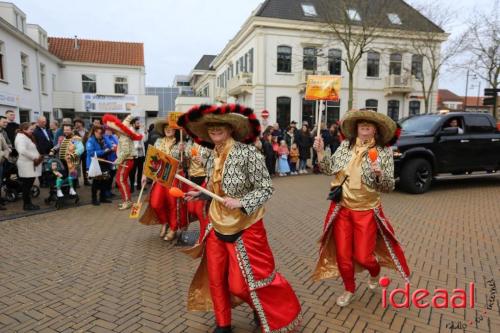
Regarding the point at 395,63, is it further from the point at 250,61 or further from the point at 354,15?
the point at 250,61

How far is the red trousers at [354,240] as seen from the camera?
11.3ft

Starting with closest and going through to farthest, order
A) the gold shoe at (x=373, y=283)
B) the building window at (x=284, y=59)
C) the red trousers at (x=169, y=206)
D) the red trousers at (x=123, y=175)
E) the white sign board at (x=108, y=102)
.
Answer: the gold shoe at (x=373, y=283)
the red trousers at (x=169, y=206)
the red trousers at (x=123, y=175)
the white sign board at (x=108, y=102)
the building window at (x=284, y=59)

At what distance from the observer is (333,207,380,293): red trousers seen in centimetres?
344

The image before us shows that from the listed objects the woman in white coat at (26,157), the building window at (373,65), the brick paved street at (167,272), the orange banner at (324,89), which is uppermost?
the building window at (373,65)

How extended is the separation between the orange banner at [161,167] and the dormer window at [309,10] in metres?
26.9

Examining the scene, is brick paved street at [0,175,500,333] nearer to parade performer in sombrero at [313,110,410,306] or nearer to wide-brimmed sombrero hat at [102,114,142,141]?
parade performer in sombrero at [313,110,410,306]

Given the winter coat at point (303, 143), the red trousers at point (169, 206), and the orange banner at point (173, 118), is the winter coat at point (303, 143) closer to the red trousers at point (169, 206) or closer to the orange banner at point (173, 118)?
the red trousers at point (169, 206)

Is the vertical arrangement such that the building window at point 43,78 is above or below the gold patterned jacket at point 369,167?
above

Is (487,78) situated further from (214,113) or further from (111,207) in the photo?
(214,113)

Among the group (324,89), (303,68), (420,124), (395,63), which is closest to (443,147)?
(420,124)

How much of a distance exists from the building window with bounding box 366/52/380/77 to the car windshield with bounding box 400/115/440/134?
19.3m

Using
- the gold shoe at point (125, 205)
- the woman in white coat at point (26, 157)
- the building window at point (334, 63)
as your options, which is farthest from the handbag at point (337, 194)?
the building window at point (334, 63)

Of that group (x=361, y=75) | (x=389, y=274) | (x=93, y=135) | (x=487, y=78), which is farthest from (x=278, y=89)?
(x=389, y=274)

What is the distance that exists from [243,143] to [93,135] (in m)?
6.72
